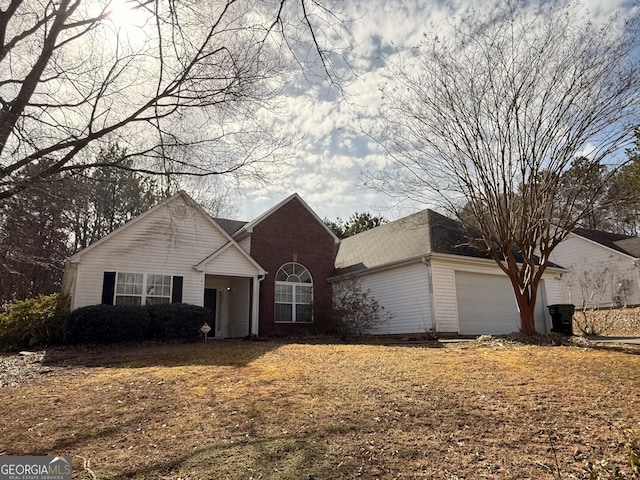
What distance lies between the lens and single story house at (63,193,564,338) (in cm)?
A: 1498

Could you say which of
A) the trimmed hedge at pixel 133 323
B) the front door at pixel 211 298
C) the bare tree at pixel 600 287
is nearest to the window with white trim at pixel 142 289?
the trimmed hedge at pixel 133 323

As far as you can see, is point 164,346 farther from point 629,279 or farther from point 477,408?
point 629,279

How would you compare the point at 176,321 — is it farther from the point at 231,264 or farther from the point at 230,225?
the point at 230,225

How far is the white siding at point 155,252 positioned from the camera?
46.9 feet

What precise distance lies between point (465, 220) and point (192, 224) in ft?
32.3

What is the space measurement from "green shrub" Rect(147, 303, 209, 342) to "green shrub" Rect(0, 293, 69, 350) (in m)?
2.67

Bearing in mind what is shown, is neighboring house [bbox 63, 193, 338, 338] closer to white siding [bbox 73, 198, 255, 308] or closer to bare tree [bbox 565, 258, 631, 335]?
white siding [bbox 73, 198, 255, 308]

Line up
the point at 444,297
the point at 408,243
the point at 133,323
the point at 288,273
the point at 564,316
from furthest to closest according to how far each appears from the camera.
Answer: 1. the point at 288,273
2. the point at 408,243
3. the point at 444,297
4. the point at 564,316
5. the point at 133,323

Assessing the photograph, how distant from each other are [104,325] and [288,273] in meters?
7.85

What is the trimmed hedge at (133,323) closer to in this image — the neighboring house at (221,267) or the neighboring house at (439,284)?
the neighboring house at (221,267)

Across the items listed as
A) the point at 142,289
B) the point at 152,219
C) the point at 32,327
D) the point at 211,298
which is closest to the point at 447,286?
the point at 211,298

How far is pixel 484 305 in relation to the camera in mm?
16672

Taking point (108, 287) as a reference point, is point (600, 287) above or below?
above

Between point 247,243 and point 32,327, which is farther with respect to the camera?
point 247,243
